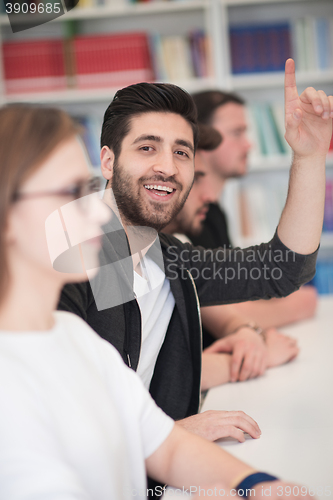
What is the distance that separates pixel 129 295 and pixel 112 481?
1.07 ft

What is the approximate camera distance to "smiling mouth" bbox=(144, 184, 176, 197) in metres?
0.77

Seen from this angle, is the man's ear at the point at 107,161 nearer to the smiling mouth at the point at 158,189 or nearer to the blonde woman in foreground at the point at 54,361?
the smiling mouth at the point at 158,189

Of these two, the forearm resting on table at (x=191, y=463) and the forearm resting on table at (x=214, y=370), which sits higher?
the forearm resting on table at (x=191, y=463)

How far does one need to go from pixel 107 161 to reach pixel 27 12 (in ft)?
5.55

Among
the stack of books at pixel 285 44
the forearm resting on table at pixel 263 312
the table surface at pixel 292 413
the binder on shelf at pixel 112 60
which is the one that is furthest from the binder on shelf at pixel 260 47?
the table surface at pixel 292 413

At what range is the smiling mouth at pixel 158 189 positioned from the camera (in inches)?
30.3

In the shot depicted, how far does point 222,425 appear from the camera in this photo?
630 millimetres

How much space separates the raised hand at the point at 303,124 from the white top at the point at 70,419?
0.50m

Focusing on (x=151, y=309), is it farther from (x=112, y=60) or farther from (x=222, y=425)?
(x=112, y=60)

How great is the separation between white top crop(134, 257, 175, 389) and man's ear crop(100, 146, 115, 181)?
18 centimetres

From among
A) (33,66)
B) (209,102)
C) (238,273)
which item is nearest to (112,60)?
(33,66)

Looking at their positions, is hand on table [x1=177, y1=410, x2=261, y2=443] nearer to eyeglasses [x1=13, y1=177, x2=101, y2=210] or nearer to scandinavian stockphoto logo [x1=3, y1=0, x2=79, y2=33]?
eyeglasses [x1=13, y1=177, x2=101, y2=210]

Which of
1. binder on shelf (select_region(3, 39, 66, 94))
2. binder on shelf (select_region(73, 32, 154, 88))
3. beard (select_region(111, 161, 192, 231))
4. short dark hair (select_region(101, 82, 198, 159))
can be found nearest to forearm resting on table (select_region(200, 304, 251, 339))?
beard (select_region(111, 161, 192, 231))

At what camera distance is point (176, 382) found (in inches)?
34.7
